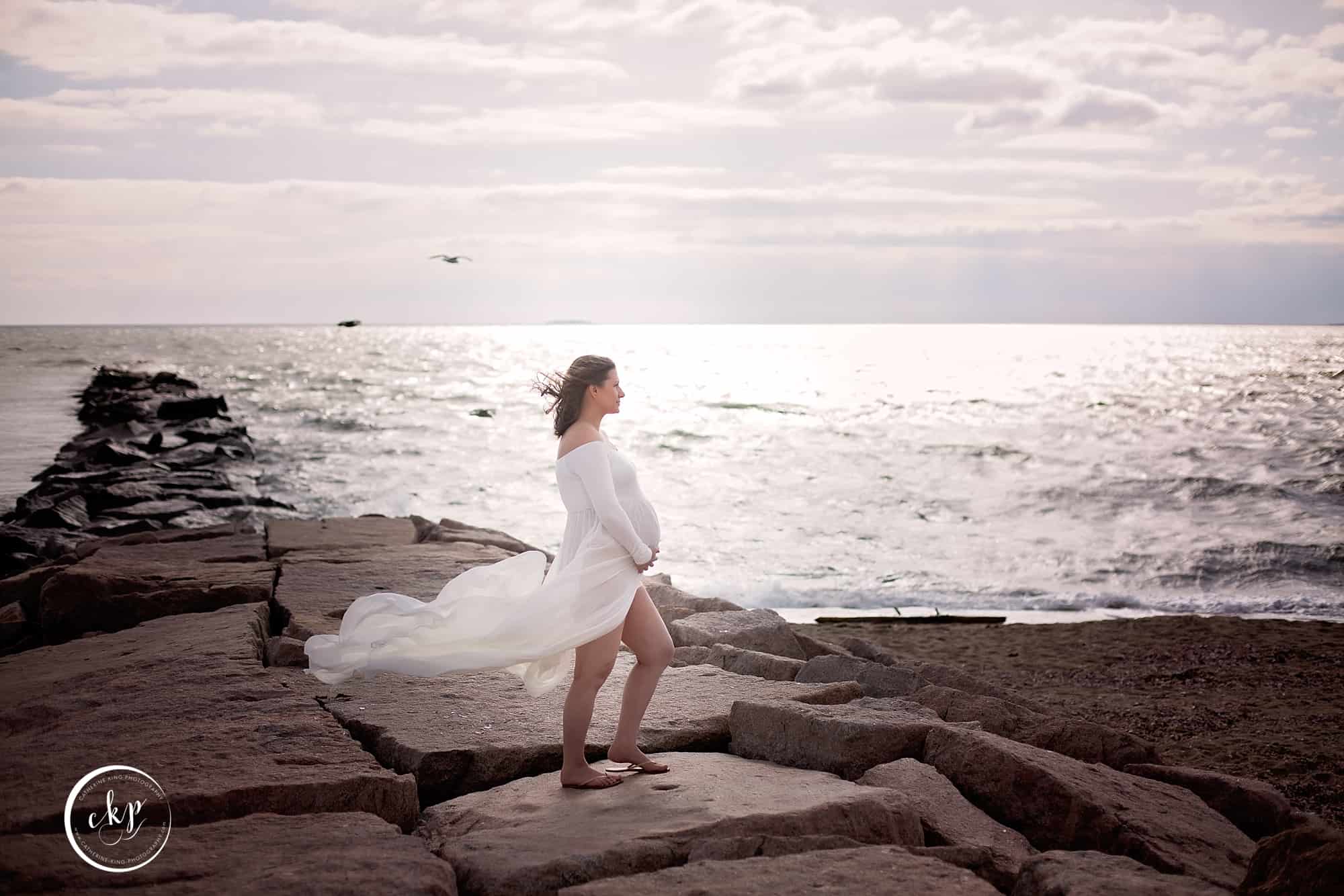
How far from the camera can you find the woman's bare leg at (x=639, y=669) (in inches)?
153

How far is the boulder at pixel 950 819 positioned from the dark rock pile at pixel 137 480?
7682 millimetres

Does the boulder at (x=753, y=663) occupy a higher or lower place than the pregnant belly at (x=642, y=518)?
lower

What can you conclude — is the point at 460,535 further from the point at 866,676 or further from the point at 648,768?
the point at 648,768

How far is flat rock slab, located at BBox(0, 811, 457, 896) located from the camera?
110 inches

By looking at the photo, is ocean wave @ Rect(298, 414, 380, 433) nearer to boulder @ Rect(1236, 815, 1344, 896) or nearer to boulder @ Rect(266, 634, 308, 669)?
boulder @ Rect(266, 634, 308, 669)

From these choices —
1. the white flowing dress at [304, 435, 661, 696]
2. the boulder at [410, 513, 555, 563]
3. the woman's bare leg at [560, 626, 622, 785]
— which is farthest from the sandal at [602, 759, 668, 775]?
the boulder at [410, 513, 555, 563]

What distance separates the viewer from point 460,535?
9.62 meters

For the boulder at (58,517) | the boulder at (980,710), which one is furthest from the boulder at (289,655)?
the boulder at (58,517)

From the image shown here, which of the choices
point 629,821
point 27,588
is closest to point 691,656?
point 629,821

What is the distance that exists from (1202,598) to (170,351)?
89.3 meters

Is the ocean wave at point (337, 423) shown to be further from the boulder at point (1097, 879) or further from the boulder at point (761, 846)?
the boulder at point (1097, 879)

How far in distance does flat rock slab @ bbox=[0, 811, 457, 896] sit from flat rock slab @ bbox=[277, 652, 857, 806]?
69 cm

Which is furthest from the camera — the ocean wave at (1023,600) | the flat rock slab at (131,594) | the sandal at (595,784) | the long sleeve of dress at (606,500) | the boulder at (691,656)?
the ocean wave at (1023,600)

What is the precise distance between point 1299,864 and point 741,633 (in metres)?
3.64
